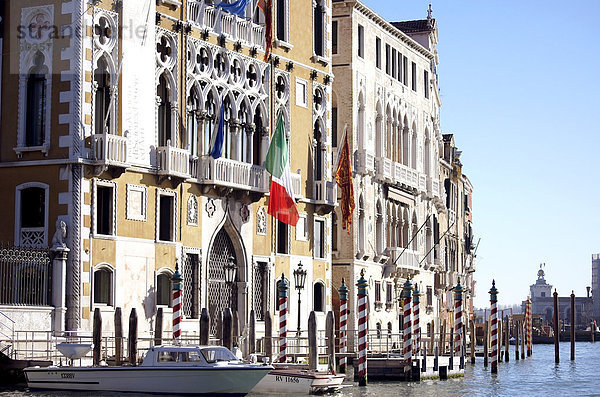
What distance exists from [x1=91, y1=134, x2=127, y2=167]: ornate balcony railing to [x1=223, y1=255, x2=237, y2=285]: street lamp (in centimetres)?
590

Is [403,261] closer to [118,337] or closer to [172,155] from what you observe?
[172,155]

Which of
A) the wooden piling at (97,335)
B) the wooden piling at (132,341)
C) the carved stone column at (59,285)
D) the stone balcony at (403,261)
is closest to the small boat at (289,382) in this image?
the wooden piling at (132,341)

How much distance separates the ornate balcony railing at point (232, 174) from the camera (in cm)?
3384

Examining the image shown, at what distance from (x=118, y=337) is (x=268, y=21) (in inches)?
490

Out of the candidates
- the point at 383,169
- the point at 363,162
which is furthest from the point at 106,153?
the point at 383,169

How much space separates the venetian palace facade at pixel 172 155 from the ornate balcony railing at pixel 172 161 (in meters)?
0.04

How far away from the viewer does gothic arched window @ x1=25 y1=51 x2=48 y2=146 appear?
29984 millimetres

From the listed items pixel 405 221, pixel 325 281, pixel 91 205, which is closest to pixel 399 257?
pixel 405 221

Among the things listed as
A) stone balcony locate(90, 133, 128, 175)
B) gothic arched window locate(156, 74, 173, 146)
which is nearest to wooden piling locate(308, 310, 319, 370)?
stone balcony locate(90, 133, 128, 175)

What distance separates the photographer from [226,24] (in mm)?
35250

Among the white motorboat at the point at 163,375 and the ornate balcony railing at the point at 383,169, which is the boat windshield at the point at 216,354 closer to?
the white motorboat at the point at 163,375

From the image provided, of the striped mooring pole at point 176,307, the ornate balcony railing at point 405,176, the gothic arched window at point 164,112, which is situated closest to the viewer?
the striped mooring pole at point 176,307

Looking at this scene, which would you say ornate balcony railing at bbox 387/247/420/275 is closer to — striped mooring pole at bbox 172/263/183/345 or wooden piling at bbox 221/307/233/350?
wooden piling at bbox 221/307/233/350

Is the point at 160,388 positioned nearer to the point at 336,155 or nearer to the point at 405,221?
the point at 336,155
